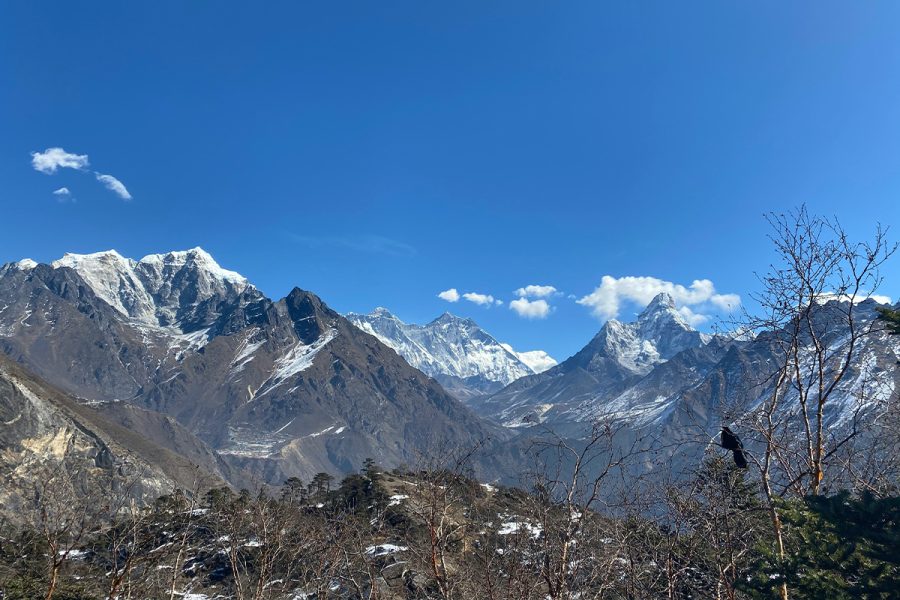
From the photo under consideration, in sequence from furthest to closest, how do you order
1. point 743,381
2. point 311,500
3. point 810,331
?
1. point 311,500
2. point 743,381
3. point 810,331

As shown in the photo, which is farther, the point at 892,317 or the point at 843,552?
the point at 892,317

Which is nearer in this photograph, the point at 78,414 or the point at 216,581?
the point at 216,581

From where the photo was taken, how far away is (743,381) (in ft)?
41.7

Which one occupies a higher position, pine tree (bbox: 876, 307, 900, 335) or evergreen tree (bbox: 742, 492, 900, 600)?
pine tree (bbox: 876, 307, 900, 335)

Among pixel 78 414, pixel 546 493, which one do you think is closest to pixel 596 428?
pixel 546 493

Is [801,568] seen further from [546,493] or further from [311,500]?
[311,500]

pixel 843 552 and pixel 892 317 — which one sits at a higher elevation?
pixel 892 317

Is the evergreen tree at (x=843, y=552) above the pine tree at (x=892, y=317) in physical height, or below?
below

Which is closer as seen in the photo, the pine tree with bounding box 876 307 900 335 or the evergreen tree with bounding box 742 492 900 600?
the evergreen tree with bounding box 742 492 900 600

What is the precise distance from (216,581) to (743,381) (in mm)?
43096

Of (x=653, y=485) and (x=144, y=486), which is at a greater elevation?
(x=144, y=486)

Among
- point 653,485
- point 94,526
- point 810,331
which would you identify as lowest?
point 653,485

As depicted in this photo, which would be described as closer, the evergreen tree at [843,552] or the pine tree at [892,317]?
the evergreen tree at [843,552]

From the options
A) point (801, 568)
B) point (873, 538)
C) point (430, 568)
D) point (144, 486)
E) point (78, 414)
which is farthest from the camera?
point (78, 414)
